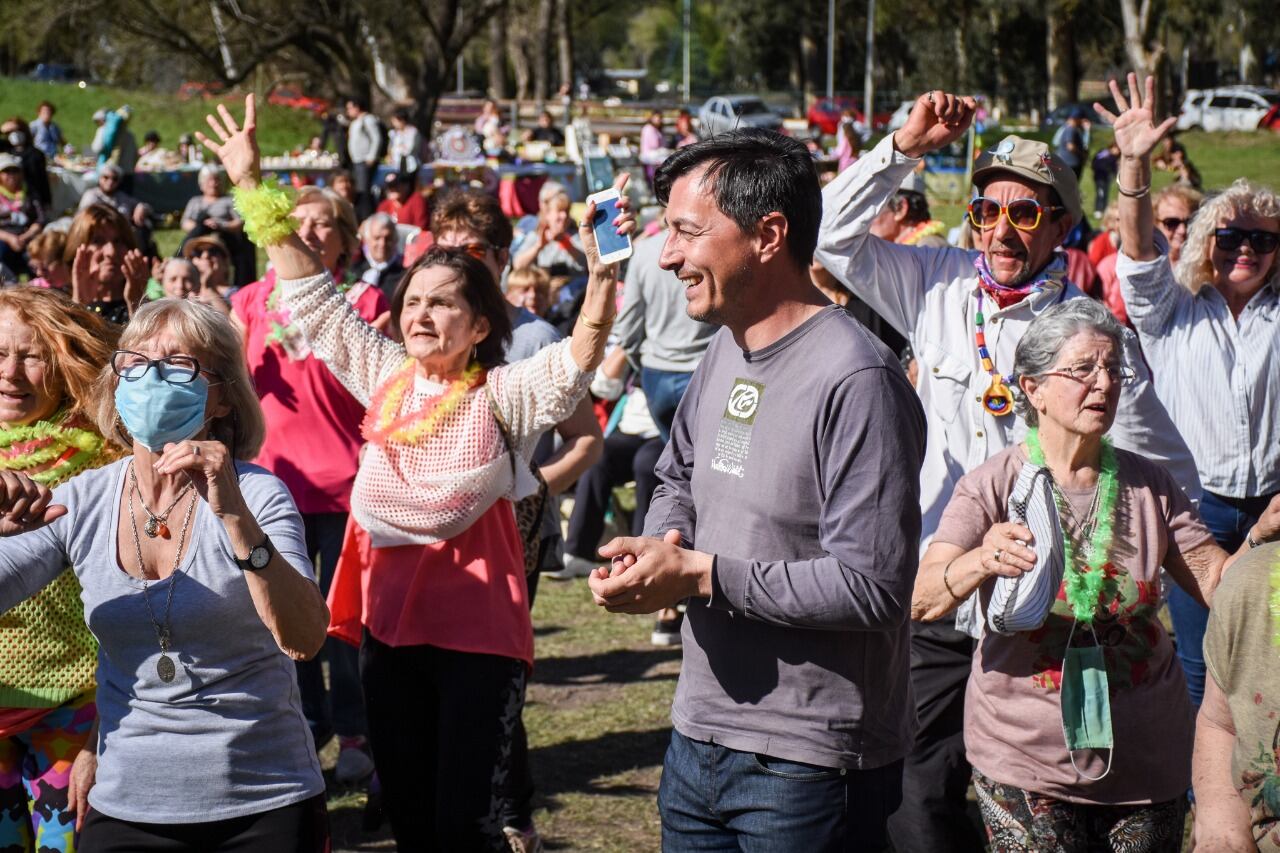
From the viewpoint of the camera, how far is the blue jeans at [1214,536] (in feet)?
15.1

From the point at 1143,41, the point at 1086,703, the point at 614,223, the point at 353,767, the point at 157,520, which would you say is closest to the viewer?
the point at 157,520

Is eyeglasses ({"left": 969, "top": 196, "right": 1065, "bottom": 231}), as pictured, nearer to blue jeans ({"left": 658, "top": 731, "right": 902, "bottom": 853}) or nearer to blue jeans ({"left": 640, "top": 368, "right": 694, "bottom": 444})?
blue jeans ({"left": 658, "top": 731, "right": 902, "bottom": 853})

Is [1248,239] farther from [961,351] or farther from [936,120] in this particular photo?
[936,120]

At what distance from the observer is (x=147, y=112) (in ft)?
141

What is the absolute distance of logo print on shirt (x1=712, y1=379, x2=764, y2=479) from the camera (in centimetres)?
277

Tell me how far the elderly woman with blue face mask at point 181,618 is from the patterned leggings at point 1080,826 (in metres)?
1.57

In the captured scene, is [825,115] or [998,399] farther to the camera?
[825,115]

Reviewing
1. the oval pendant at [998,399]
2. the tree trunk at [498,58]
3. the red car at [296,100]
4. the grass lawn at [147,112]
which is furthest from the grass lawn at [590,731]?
the tree trunk at [498,58]

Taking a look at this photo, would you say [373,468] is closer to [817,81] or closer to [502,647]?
[502,647]

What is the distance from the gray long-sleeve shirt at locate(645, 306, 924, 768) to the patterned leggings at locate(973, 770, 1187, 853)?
69 cm

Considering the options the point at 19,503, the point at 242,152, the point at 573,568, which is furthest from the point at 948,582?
the point at 573,568

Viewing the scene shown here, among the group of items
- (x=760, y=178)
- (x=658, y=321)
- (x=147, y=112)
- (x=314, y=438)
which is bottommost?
(x=314, y=438)

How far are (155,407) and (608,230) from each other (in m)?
1.26

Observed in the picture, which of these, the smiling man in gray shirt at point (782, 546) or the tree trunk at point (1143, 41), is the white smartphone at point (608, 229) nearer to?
the smiling man in gray shirt at point (782, 546)
